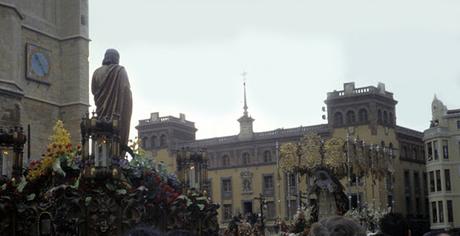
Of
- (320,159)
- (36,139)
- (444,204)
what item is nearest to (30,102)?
(36,139)

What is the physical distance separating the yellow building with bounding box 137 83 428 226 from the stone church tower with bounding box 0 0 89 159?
88.0 feet

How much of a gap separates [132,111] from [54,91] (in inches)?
738

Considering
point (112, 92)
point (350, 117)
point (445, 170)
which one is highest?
point (350, 117)

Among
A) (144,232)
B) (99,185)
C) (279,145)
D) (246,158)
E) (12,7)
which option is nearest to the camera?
(144,232)

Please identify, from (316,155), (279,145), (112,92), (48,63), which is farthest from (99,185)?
(279,145)

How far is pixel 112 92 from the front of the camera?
21.4m

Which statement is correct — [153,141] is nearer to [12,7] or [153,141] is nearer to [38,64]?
[38,64]

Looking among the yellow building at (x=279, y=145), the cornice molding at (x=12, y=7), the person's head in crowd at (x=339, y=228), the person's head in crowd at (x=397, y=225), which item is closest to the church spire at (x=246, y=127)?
the yellow building at (x=279, y=145)

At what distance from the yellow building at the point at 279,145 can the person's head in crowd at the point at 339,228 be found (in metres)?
58.0

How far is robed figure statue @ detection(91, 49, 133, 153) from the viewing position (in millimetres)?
21391

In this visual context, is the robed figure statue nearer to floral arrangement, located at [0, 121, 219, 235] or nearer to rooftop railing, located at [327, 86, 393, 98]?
floral arrangement, located at [0, 121, 219, 235]

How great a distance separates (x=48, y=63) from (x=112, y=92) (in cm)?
1905

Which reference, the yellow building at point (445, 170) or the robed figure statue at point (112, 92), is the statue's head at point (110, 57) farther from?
the yellow building at point (445, 170)

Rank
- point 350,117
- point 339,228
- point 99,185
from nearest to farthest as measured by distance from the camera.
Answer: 1. point 339,228
2. point 99,185
3. point 350,117
